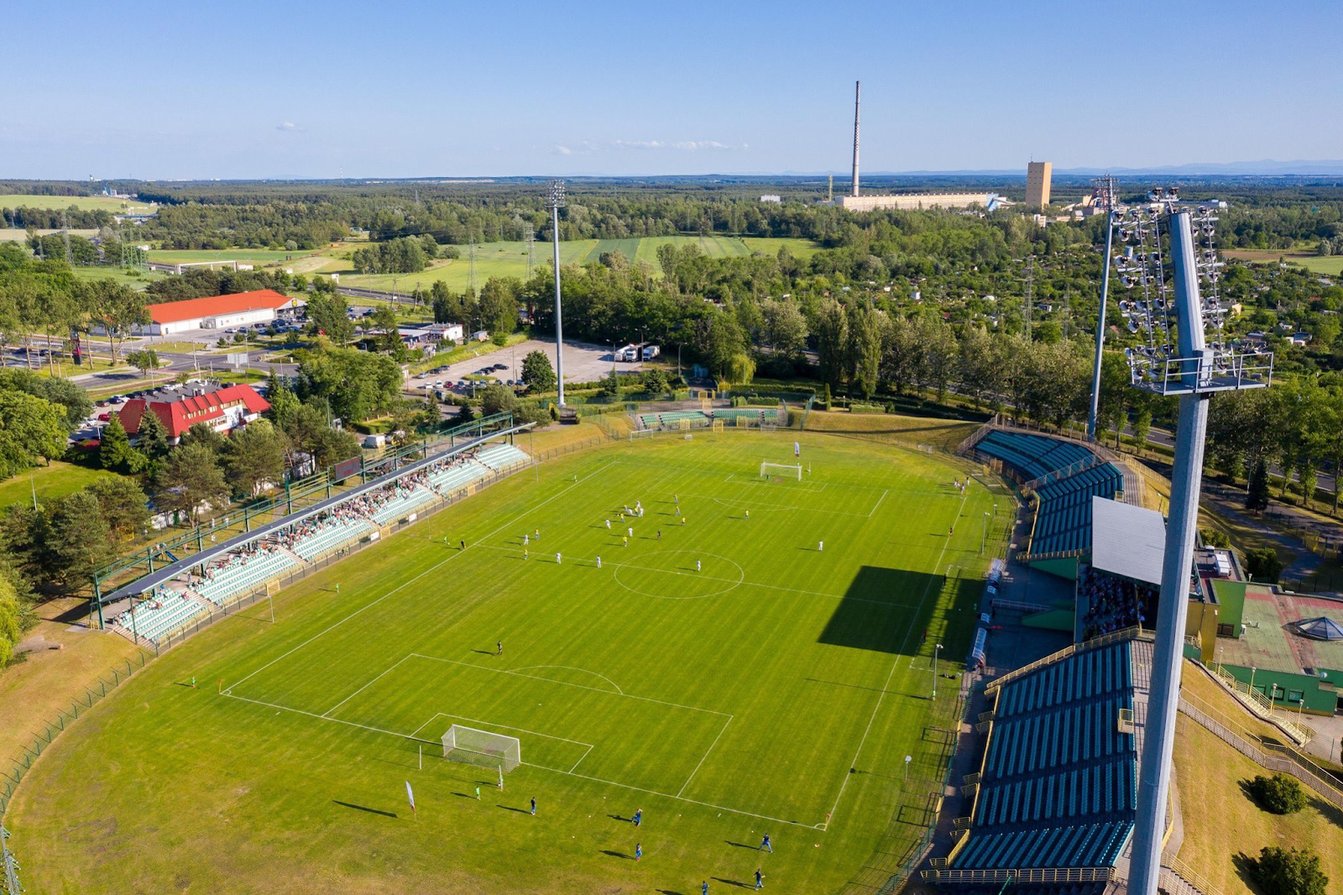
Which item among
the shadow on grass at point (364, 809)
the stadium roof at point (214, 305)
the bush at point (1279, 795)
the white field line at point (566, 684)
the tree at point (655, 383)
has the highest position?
the stadium roof at point (214, 305)

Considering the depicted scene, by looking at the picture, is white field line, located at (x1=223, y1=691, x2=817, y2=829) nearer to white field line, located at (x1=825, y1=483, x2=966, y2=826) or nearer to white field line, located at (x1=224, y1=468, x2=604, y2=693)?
white field line, located at (x1=825, y1=483, x2=966, y2=826)

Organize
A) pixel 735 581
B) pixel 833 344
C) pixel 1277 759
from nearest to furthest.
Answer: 1. pixel 1277 759
2. pixel 735 581
3. pixel 833 344

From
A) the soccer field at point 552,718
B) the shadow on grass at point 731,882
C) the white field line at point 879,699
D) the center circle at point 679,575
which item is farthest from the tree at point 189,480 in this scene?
the shadow on grass at point 731,882

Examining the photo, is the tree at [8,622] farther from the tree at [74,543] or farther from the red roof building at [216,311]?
the red roof building at [216,311]

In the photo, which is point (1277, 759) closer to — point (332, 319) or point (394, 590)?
point (394, 590)

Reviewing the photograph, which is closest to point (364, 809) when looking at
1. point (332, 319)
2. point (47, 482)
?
point (47, 482)

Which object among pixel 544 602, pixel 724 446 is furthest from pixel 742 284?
pixel 544 602
